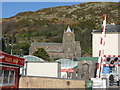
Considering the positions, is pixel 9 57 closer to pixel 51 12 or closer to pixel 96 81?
pixel 96 81

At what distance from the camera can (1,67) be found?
15.1 metres

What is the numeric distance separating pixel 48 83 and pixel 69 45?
7556 cm

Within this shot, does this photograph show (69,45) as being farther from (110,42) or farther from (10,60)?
(10,60)

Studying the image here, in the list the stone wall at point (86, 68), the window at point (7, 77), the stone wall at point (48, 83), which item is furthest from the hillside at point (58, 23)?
the window at point (7, 77)

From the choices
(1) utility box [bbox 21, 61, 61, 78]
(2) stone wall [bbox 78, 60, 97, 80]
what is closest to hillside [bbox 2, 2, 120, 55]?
(2) stone wall [bbox 78, 60, 97, 80]

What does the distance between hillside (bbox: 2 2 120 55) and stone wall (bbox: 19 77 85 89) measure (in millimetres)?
74106

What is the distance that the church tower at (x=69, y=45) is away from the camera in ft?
303

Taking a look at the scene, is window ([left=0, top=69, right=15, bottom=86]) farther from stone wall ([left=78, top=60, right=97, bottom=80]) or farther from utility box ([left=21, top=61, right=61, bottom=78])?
stone wall ([left=78, top=60, right=97, bottom=80])

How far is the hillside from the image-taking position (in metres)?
118

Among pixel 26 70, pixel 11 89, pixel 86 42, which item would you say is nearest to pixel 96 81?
pixel 11 89

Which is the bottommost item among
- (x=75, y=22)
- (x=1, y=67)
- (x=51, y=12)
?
(x=1, y=67)

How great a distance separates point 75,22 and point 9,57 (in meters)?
143

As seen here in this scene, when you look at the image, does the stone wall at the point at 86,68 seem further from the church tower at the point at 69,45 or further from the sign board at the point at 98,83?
the church tower at the point at 69,45

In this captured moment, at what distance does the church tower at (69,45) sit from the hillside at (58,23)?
15.9 ft
